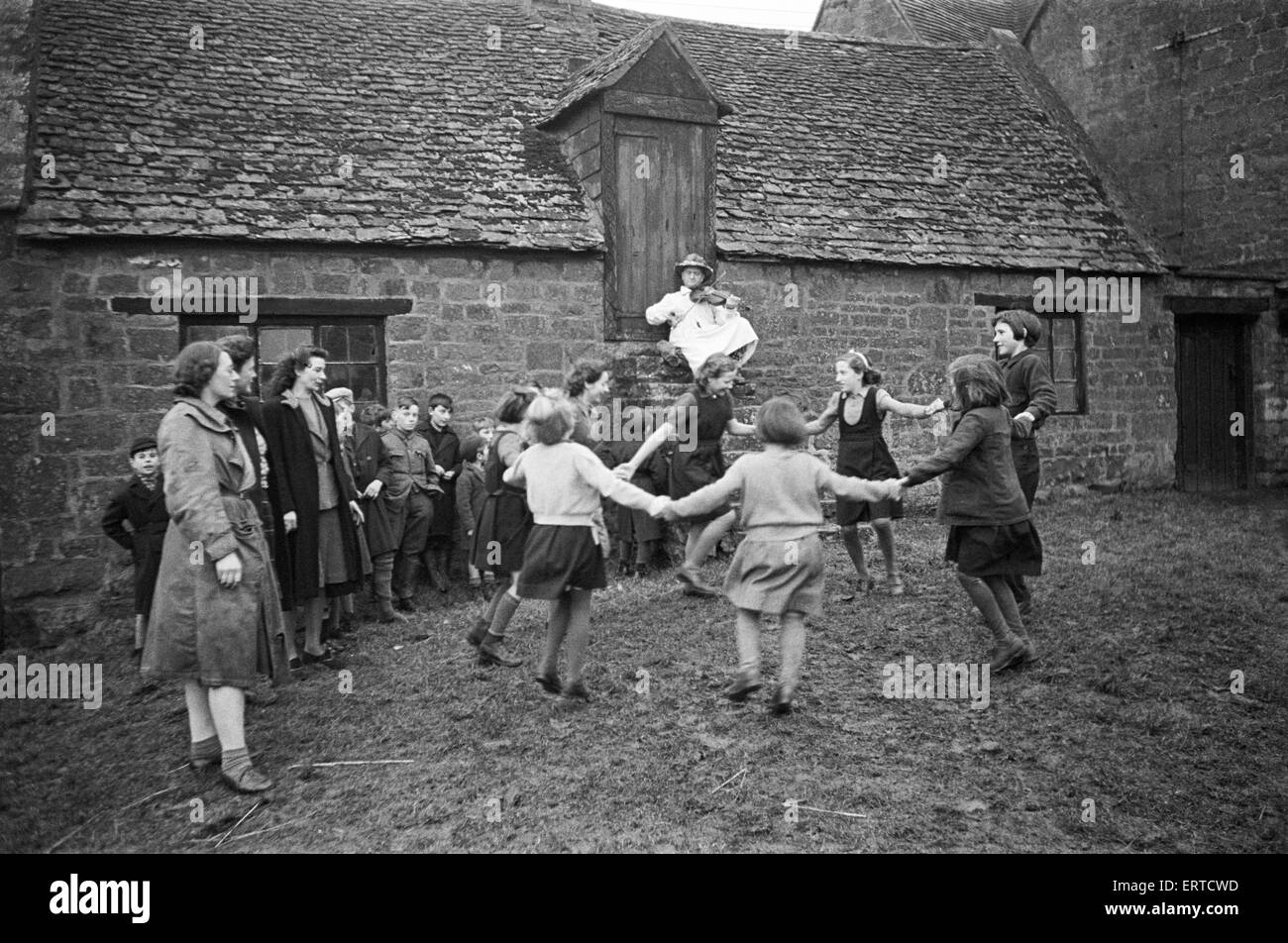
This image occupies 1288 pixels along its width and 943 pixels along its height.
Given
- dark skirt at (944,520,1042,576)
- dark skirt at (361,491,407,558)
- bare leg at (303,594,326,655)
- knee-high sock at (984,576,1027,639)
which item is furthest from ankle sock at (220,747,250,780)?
knee-high sock at (984,576,1027,639)

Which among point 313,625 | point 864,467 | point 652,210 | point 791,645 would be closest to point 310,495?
point 313,625

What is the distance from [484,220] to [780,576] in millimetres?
7187

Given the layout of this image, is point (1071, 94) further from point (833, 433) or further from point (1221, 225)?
point (833, 433)

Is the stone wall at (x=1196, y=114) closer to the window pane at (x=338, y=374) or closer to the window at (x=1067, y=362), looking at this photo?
the window at (x=1067, y=362)

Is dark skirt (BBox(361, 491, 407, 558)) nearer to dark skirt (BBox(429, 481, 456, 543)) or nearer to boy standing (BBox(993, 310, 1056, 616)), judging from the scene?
dark skirt (BBox(429, 481, 456, 543))

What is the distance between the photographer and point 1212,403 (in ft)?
54.0

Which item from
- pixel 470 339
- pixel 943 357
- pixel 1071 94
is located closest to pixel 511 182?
pixel 470 339

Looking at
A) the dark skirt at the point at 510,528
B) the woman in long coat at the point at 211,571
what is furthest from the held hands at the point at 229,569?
the dark skirt at the point at 510,528

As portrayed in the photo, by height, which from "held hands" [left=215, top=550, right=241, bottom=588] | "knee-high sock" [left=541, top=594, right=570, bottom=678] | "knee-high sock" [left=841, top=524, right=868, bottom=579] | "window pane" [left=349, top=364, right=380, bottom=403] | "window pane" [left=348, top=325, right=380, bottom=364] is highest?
"window pane" [left=348, top=325, right=380, bottom=364]

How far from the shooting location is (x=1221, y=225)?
16312 millimetres

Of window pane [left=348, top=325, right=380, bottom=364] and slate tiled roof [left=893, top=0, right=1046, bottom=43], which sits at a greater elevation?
slate tiled roof [left=893, top=0, right=1046, bottom=43]

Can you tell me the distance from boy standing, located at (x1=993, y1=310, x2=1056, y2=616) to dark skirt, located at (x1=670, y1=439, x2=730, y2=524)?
2149mm

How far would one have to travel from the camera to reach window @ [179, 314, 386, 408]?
1107 centimetres

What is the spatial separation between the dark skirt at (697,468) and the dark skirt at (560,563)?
2417 mm
